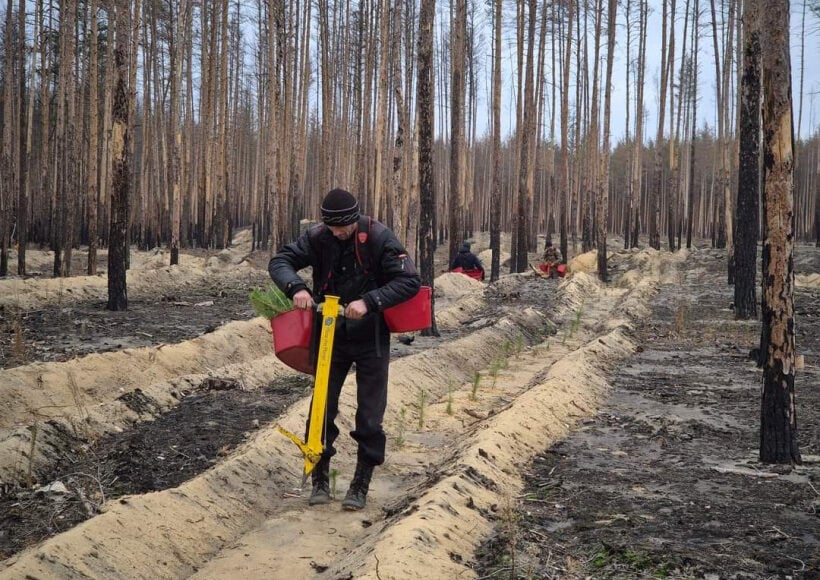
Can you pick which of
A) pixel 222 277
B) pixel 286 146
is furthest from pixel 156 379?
pixel 286 146

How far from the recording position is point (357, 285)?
4.54 metres

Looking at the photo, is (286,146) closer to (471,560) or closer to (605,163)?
(605,163)

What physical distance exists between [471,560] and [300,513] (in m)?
1.35

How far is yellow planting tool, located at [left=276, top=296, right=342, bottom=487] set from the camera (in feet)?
14.3

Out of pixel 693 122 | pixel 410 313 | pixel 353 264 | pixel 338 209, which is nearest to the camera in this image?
pixel 338 209

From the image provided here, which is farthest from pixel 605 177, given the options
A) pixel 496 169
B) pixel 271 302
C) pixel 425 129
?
pixel 271 302

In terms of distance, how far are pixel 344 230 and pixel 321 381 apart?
0.84m

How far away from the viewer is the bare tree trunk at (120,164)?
12.0 m

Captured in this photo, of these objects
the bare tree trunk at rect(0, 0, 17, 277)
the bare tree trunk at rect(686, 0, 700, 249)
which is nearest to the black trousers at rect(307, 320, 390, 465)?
the bare tree trunk at rect(0, 0, 17, 277)

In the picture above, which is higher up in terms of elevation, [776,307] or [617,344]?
[776,307]

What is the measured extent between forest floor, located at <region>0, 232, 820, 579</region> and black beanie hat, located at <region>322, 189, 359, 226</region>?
1559 millimetres

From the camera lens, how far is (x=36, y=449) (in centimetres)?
526

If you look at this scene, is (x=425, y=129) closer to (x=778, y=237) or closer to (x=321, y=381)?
(x=778, y=237)

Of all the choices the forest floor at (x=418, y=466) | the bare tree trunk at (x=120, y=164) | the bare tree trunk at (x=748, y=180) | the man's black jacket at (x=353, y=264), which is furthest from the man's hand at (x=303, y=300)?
the bare tree trunk at (x=748, y=180)
